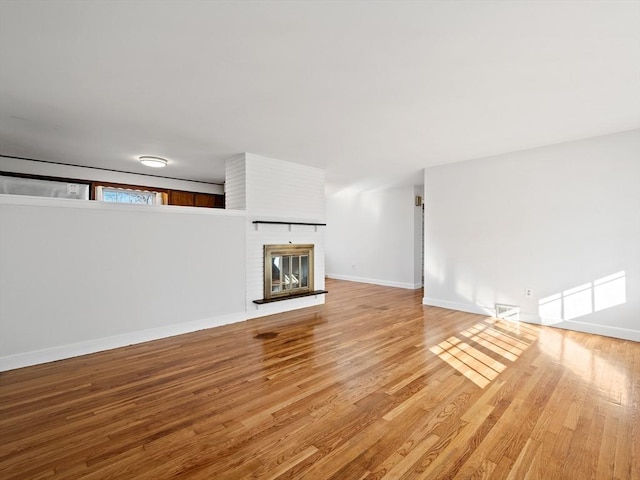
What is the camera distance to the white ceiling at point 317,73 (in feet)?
6.18

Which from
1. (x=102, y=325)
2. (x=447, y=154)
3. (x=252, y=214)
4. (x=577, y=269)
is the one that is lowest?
(x=102, y=325)

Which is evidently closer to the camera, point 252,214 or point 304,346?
point 304,346

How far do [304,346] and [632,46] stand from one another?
12.6ft

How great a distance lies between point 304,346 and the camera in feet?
11.9

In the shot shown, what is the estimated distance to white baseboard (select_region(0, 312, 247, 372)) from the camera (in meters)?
3.13

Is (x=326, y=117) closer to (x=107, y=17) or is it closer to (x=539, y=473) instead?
(x=107, y=17)

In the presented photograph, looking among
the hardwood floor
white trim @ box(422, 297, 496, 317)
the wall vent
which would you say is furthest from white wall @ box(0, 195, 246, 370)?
the wall vent

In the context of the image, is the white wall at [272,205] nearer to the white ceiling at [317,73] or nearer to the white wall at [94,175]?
the white ceiling at [317,73]

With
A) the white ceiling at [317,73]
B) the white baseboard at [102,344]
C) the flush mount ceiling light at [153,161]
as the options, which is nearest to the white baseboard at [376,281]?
the white ceiling at [317,73]

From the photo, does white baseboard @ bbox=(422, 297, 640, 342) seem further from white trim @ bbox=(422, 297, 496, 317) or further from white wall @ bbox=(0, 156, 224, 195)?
white wall @ bbox=(0, 156, 224, 195)

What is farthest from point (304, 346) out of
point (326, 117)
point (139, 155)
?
point (139, 155)

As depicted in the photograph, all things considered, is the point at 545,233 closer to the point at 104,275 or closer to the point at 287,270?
the point at 287,270

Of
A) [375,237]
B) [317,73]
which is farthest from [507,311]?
[317,73]

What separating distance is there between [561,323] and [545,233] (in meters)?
1.30
